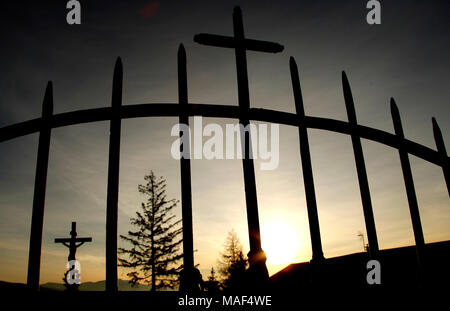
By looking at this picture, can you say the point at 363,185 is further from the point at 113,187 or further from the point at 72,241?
the point at 72,241

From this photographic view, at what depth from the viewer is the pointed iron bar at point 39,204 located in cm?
239

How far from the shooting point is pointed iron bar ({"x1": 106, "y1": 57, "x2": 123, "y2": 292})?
2.38m

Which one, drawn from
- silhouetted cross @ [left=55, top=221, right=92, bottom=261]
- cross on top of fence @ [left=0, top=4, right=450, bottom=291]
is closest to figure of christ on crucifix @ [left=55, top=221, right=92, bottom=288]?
silhouetted cross @ [left=55, top=221, right=92, bottom=261]

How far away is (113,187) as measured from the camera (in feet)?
8.27

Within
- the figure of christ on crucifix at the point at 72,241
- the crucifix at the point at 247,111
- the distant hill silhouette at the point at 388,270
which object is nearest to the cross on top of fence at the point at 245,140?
the crucifix at the point at 247,111

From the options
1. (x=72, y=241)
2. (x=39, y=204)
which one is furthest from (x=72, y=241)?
(x=39, y=204)

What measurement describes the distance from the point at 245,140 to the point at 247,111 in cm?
31

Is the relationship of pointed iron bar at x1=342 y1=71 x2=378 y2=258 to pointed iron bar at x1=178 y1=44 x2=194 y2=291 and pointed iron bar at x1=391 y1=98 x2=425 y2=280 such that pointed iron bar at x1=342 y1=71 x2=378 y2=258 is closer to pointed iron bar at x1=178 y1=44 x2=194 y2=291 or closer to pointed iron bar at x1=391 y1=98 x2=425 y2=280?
pointed iron bar at x1=391 y1=98 x2=425 y2=280

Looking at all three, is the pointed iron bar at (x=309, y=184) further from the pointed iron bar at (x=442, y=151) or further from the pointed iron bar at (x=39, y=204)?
the pointed iron bar at (x=39, y=204)

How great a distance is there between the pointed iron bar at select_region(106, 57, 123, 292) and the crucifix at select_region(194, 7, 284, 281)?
1.05 meters
